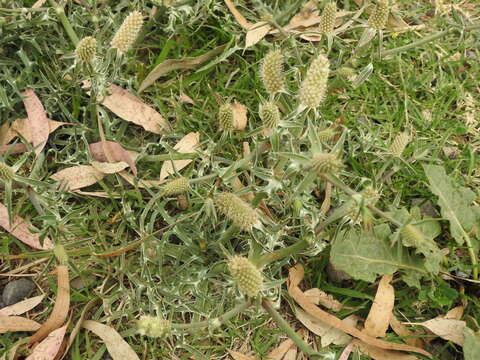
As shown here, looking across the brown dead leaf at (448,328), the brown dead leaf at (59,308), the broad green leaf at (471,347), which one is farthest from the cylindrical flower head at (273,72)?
the broad green leaf at (471,347)

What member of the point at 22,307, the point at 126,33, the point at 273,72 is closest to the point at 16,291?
the point at 22,307

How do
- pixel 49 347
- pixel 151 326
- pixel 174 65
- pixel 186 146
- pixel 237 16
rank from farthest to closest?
pixel 237 16, pixel 174 65, pixel 186 146, pixel 49 347, pixel 151 326

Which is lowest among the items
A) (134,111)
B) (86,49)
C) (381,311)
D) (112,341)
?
(381,311)

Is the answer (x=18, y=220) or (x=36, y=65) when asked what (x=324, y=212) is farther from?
(x=36, y=65)

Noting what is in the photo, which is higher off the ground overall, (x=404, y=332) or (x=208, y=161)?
(x=208, y=161)

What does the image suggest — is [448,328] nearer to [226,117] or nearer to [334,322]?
[334,322]

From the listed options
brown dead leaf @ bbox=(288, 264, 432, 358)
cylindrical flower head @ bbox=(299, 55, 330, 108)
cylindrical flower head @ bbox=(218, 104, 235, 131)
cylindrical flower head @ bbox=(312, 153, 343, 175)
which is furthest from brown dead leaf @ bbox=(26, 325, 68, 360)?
cylindrical flower head @ bbox=(299, 55, 330, 108)
